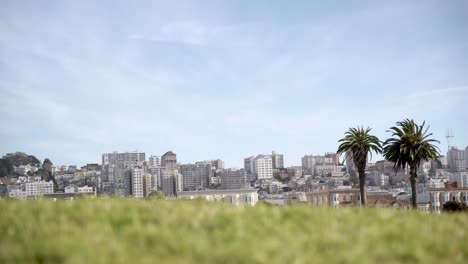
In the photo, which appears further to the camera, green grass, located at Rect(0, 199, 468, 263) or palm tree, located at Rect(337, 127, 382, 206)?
palm tree, located at Rect(337, 127, 382, 206)

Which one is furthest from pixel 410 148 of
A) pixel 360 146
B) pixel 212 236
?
pixel 212 236

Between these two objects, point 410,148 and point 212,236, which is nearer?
point 212,236

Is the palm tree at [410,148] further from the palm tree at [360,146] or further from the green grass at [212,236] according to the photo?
the green grass at [212,236]

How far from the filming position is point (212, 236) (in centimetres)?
1514

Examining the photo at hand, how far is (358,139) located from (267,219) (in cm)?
7489

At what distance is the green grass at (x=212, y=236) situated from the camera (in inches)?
523

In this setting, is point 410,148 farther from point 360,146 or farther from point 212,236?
point 212,236

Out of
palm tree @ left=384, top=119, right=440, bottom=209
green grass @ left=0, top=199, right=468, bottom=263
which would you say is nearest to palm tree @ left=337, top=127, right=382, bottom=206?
palm tree @ left=384, top=119, right=440, bottom=209

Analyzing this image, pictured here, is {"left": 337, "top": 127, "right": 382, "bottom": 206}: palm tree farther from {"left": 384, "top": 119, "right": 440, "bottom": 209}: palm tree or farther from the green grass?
the green grass

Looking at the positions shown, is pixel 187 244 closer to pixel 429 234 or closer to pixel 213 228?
pixel 213 228

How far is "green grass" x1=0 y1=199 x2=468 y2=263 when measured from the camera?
13.3m

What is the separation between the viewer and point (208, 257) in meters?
13.3

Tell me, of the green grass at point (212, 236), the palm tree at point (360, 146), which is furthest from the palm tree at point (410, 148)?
the green grass at point (212, 236)

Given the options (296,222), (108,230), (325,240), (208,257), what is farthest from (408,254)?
(108,230)
